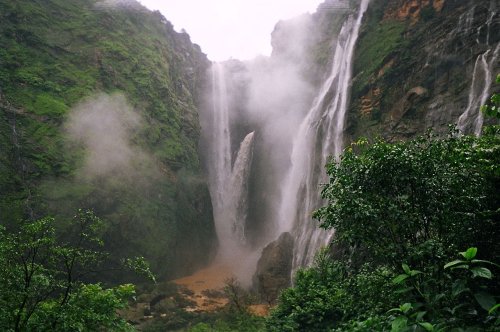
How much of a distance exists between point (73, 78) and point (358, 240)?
26032mm

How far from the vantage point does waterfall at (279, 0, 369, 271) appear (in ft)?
79.5

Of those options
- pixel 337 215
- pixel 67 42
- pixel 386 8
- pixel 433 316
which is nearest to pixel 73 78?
pixel 67 42

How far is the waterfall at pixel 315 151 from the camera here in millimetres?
24219

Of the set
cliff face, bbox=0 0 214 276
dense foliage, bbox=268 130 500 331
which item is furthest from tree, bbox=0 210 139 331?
cliff face, bbox=0 0 214 276

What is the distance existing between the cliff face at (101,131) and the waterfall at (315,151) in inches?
300

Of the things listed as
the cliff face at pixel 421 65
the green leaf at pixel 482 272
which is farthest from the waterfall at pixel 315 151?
the green leaf at pixel 482 272

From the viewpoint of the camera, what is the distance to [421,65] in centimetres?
2155

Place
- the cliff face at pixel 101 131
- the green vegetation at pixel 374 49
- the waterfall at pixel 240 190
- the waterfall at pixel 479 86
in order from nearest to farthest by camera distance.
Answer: the waterfall at pixel 479 86, the cliff face at pixel 101 131, the green vegetation at pixel 374 49, the waterfall at pixel 240 190

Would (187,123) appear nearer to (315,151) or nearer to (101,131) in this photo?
(101,131)

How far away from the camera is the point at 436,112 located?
19.6 m

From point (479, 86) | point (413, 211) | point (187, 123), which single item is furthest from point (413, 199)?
point (187, 123)

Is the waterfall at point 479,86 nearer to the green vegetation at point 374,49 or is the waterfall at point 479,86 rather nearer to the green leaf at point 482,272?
the green vegetation at point 374,49

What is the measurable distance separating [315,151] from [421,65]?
8.77 m

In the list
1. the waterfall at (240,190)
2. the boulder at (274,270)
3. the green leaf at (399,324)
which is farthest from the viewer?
the waterfall at (240,190)
